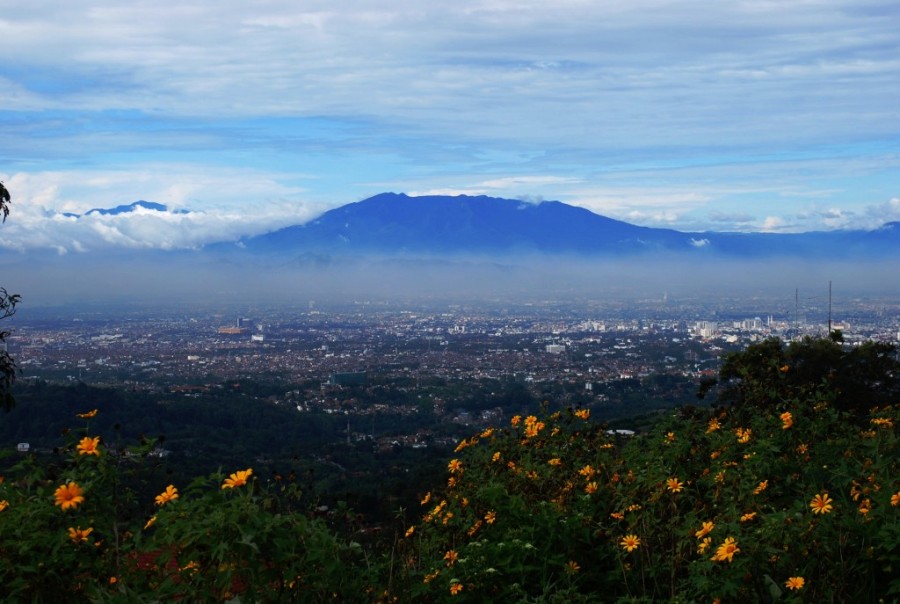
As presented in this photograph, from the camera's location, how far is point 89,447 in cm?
362

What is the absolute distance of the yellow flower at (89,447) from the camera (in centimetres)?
362

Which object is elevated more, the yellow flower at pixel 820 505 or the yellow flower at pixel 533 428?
the yellow flower at pixel 533 428

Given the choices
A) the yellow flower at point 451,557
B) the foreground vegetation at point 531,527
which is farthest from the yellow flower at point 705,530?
the yellow flower at point 451,557

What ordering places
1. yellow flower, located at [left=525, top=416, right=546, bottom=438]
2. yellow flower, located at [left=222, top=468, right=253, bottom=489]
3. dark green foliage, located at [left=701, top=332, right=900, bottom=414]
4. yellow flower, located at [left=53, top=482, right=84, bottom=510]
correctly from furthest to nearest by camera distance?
dark green foliage, located at [left=701, top=332, right=900, bottom=414]
yellow flower, located at [left=525, top=416, right=546, bottom=438]
yellow flower, located at [left=222, top=468, right=253, bottom=489]
yellow flower, located at [left=53, top=482, right=84, bottom=510]

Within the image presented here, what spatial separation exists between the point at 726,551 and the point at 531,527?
1.12 meters

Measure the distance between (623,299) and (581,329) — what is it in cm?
4464

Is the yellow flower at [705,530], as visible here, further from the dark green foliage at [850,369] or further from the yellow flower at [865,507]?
the dark green foliage at [850,369]

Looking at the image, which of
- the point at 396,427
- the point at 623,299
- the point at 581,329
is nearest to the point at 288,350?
the point at 581,329

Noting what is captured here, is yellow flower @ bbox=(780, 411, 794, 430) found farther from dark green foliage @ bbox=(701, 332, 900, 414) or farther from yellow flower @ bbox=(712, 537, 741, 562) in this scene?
dark green foliage @ bbox=(701, 332, 900, 414)

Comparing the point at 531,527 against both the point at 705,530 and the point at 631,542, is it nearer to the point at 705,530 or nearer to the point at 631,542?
the point at 631,542

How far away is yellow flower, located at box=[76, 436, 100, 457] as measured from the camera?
3621 millimetres

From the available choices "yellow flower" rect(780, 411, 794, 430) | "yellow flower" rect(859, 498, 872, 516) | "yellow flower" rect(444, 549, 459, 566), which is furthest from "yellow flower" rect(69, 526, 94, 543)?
"yellow flower" rect(780, 411, 794, 430)

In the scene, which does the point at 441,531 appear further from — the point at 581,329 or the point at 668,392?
the point at 581,329

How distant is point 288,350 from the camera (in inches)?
2431
